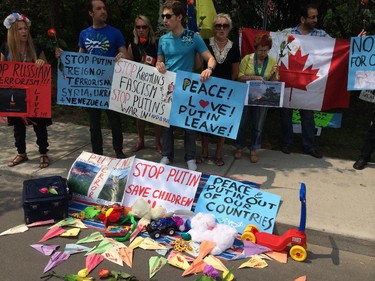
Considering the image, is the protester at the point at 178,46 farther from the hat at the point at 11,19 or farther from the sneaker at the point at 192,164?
the hat at the point at 11,19

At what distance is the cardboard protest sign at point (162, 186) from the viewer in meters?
4.11

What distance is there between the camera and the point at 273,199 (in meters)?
3.99

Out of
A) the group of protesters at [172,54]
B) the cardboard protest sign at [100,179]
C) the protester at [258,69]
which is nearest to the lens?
the cardboard protest sign at [100,179]

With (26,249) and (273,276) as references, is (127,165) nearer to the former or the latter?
(26,249)

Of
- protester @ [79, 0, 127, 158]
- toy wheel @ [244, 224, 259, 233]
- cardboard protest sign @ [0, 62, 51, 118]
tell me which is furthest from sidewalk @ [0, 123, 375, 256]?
protester @ [79, 0, 127, 158]

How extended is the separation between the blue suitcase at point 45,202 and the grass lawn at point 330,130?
266 cm

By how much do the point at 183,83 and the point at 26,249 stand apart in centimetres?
224

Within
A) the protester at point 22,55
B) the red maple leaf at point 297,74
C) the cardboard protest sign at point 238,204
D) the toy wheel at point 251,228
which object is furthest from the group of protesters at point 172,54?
the toy wheel at point 251,228

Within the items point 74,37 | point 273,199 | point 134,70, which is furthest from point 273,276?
point 74,37

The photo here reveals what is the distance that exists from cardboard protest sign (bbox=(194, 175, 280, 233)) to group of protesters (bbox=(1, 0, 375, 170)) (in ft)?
2.64

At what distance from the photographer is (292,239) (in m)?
3.39

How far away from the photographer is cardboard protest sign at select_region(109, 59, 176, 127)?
4562 millimetres

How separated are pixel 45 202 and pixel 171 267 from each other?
1.40m

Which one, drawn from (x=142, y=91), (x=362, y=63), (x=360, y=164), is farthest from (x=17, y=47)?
(x=360, y=164)
